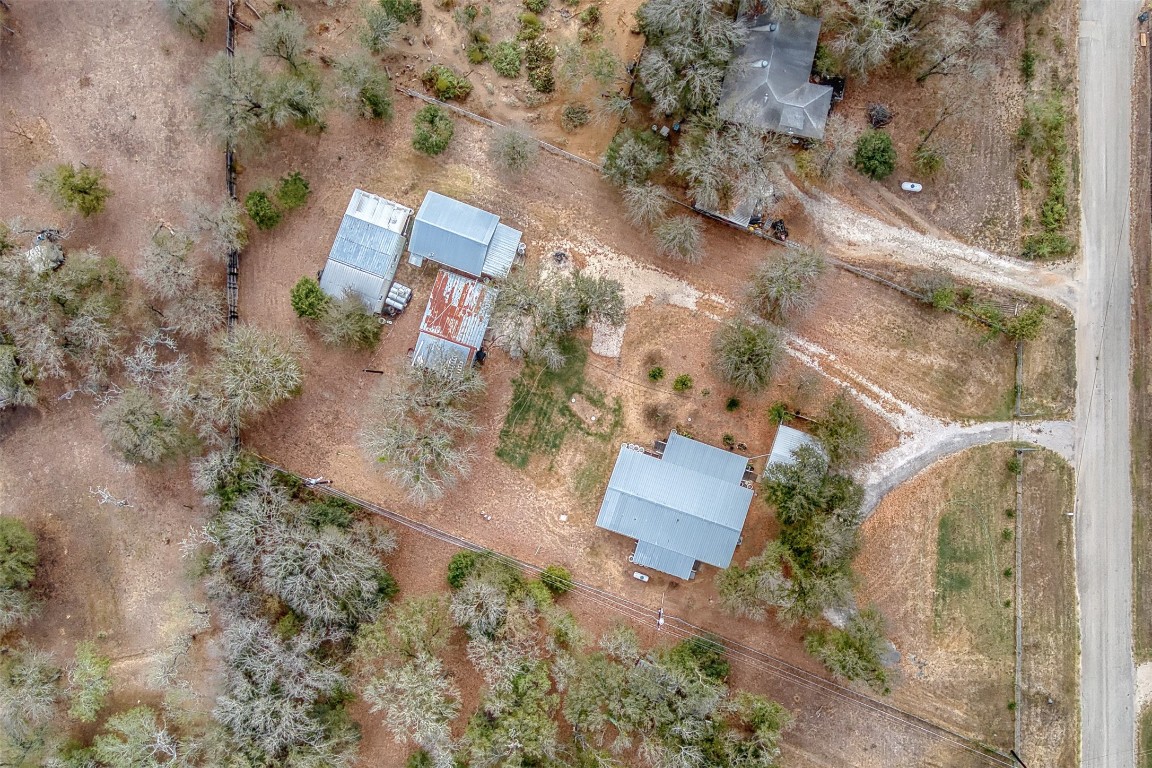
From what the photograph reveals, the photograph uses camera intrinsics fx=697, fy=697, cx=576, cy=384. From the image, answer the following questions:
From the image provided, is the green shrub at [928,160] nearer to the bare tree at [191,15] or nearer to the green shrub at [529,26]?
the green shrub at [529,26]

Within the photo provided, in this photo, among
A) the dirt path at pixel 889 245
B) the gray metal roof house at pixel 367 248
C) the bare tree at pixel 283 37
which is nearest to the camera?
the bare tree at pixel 283 37

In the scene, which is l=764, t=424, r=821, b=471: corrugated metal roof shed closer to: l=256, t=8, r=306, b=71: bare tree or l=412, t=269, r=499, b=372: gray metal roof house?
l=412, t=269, r=499, b=372: gray metal roof house

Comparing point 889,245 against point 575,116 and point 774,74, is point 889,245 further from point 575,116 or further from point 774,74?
point 575,116

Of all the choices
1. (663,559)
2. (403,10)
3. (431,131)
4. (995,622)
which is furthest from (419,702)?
(403,10)

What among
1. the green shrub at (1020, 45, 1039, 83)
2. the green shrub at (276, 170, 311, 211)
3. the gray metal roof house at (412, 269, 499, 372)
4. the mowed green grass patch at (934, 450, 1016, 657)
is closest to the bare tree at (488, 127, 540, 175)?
the gray metal roof house at (412, 269, 499, 372)

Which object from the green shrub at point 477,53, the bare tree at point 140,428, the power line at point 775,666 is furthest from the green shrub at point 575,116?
the bare tree at point 140,428
